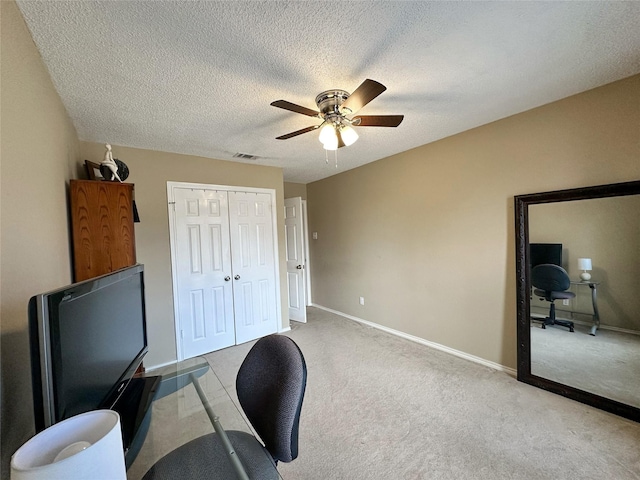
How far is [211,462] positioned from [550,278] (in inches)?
111

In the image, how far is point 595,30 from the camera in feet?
4.71

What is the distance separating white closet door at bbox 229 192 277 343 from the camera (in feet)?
11.6

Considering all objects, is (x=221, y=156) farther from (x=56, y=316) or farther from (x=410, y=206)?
(x=56, y=316)

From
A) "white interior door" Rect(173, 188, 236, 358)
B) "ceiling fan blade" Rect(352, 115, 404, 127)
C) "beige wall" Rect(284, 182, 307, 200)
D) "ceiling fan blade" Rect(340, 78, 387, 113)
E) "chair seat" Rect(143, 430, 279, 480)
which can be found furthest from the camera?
"beige wall" Rect(284, 182, 307, 200)

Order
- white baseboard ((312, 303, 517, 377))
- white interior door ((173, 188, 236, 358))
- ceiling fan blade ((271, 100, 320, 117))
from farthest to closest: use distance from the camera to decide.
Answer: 1. white interior door ((173, 188, 236, 358))
2. white baseboard ((312, 303, 517, 377))
3. ceiling fan blade ((271, 100, 320, 117))

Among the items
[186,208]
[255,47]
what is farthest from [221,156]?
[255,47]


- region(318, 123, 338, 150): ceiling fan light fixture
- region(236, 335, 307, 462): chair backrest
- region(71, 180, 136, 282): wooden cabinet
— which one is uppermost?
region(318, 123, 338, 150): ceiling fan light fixture

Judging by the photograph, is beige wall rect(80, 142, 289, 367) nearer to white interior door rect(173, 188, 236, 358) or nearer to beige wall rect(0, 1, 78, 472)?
white interior door rect(173, 188, 236, 358)

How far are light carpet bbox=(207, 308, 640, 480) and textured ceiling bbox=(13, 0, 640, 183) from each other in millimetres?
2464

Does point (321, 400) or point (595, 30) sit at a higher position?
point (595, 30)

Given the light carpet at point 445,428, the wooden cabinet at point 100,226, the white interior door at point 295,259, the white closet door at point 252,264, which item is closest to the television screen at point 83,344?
the wooden cabinet at point 100,226

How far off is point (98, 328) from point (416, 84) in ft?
7.49

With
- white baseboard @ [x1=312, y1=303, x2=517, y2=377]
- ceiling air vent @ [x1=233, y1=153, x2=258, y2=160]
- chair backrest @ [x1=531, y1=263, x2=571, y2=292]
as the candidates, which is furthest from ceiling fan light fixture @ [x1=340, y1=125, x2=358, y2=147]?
white baseboard @ [x1=312, y1=303, x2=517, y2=377]

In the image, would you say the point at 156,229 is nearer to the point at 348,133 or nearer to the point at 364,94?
the point at 348,133
